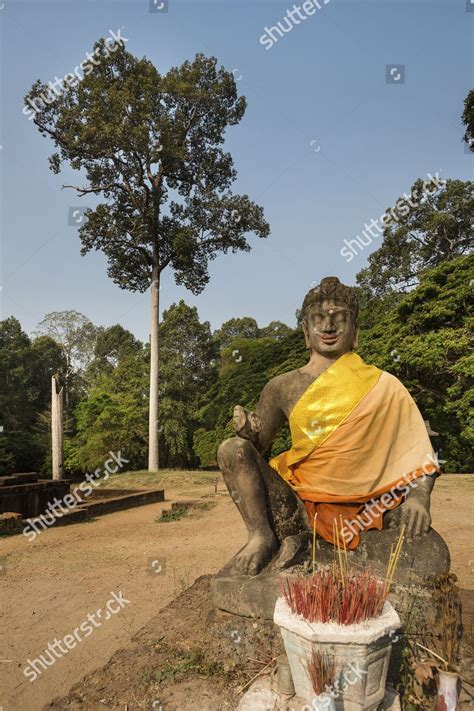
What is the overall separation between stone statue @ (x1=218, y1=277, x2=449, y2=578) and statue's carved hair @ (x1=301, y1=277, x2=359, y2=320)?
0.40ft

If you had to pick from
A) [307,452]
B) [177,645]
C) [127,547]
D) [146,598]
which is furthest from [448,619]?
[127,547]

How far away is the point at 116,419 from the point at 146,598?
1555cm

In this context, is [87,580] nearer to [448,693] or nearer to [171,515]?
[171,515]

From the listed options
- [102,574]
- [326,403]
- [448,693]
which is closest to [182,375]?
[102,574]

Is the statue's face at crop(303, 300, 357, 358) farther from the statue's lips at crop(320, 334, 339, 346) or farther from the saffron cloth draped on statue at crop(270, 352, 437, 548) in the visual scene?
the saffron cloth draped on statue at crop(270, 352, 437, 548)

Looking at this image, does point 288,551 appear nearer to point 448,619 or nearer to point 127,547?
point 448,619

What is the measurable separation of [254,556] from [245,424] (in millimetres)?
831

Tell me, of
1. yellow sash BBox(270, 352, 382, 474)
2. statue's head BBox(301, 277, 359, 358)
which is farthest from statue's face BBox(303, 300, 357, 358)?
yellow sash BBox(270, 352, 382, 474)

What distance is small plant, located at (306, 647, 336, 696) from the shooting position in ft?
6.84

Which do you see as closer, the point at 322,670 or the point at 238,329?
the point at 322,670

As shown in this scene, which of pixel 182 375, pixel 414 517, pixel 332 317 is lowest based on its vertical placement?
pixel 414 517

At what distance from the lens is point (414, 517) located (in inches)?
125

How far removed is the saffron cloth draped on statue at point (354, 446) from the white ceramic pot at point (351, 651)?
45.5 inches

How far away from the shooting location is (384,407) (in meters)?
3.49
